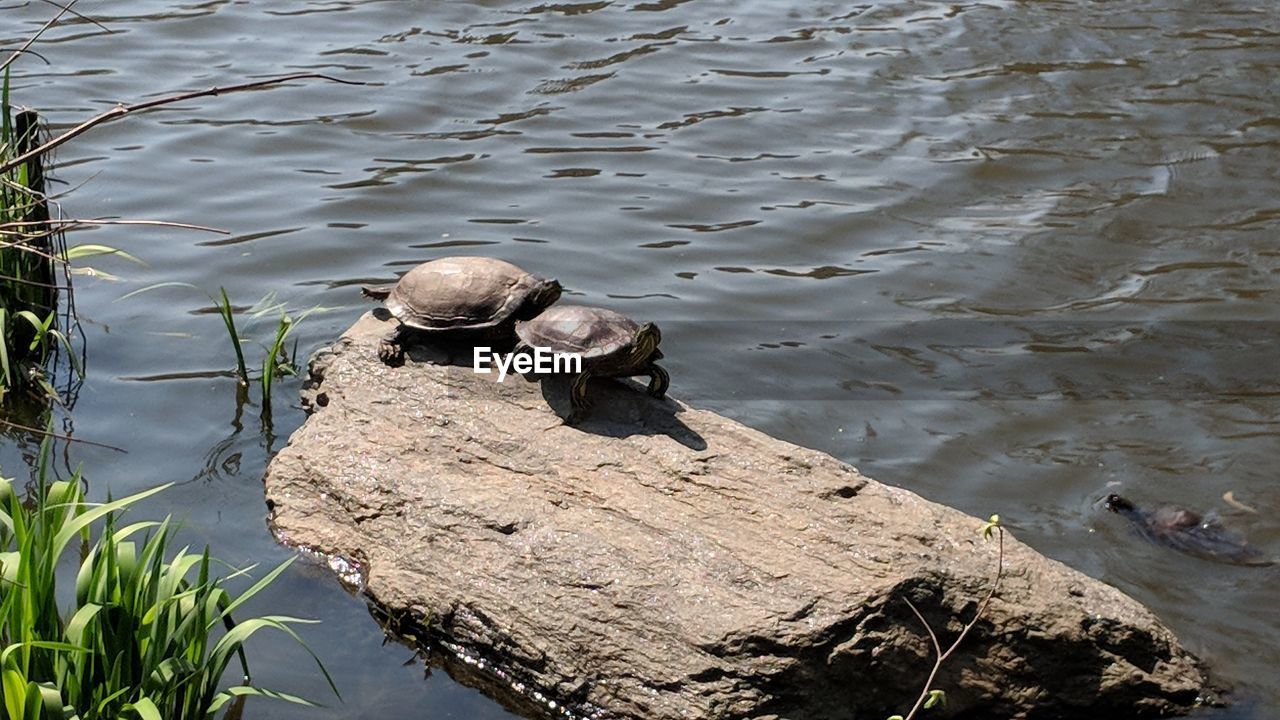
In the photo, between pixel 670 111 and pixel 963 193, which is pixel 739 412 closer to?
pixel 963 193

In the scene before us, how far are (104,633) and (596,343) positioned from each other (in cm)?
210

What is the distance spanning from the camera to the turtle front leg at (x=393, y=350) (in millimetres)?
5812

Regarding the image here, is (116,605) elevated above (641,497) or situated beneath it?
elevated above

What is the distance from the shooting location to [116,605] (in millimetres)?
3723

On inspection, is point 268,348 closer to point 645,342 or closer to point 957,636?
point 645,342

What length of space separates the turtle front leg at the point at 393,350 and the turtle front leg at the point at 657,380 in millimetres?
1062

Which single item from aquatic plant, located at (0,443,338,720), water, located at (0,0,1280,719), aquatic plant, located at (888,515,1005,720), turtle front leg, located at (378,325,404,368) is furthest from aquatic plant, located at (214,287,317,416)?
aquatic plant, located at (888,515,1005,720)

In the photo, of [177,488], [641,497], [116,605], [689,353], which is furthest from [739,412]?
[116,605]

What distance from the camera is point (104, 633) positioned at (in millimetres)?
3727

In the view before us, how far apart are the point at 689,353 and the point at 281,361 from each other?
2.03 metres

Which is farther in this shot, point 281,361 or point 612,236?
point 612,236

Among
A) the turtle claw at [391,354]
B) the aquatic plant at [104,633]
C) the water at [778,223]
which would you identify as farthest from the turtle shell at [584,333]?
the aquatic plant at [104,633]

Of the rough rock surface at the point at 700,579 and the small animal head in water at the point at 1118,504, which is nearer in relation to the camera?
the rough rock surface at the point at 700,579
